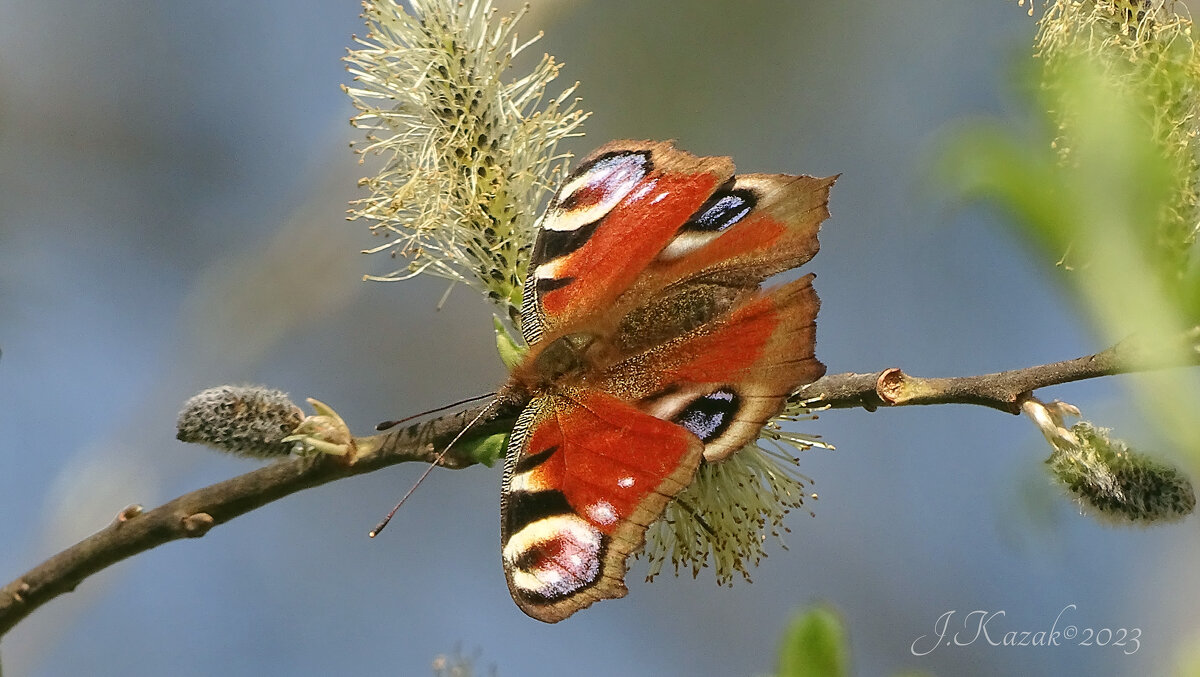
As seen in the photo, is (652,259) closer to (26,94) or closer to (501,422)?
(501,422)

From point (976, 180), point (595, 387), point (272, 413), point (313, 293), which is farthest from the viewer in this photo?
point (313, 293)

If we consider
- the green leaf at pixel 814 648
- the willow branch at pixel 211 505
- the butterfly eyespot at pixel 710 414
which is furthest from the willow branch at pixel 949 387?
the willow branch at pixel 211 505

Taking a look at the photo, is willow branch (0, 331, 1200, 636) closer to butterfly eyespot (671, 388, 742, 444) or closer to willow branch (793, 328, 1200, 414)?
willow branch (793, 328, 1200, 414)

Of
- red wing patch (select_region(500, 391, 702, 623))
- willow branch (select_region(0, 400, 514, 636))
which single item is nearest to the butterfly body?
red wing patch (select_region(500, 391, 702, 623))

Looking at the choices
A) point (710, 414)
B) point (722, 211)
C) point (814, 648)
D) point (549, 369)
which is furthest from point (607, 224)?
point (814, 648)

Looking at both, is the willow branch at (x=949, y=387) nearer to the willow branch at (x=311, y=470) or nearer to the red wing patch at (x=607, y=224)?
the willow branch at (x=311, y=470)

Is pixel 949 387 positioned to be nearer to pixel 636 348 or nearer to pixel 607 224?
pixel 636 348

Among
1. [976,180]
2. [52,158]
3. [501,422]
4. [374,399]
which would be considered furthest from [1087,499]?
[52,158]
